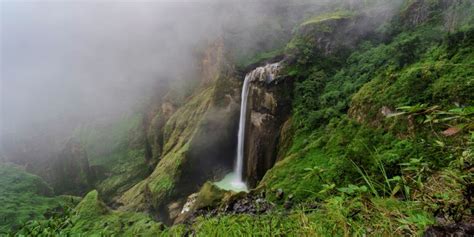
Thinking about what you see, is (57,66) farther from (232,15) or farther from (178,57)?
(232,15)

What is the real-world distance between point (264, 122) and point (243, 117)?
90.5 inches

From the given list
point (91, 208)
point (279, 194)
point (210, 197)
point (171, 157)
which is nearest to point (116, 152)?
point (171, 157)

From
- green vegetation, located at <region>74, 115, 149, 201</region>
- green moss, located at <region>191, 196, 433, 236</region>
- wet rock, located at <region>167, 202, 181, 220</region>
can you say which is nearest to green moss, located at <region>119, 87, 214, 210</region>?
wet rock, located at <region>167, 202, 181, 220</region>

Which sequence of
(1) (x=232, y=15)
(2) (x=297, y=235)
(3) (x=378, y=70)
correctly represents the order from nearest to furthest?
(2) (x=297, y=235)
(3) (x=378, y=70)
(1) (x=232, y=15)

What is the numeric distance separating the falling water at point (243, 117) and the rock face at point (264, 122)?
0.38 meters

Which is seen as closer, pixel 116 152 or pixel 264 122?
pixel 264 122

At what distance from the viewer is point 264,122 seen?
2155 cm

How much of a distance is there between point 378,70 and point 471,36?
15.5 ft

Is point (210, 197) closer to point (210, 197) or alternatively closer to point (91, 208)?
point (210, 197)

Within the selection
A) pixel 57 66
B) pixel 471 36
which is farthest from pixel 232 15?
pixel 57 66

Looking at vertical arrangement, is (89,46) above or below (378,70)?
above

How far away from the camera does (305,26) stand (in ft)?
79.5

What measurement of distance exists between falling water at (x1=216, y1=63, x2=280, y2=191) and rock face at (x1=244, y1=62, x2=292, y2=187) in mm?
380

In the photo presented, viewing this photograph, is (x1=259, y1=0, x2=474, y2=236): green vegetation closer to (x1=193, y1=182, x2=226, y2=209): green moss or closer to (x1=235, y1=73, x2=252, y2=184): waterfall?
(x1=193, y1=182, x2=226, y2=209): green moss
